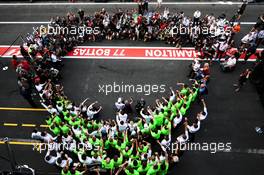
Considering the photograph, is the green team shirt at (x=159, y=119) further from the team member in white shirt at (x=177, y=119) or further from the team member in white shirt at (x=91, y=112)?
the team member in white shirt at (x=91, y=112)

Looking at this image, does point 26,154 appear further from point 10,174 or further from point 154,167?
point 154,167

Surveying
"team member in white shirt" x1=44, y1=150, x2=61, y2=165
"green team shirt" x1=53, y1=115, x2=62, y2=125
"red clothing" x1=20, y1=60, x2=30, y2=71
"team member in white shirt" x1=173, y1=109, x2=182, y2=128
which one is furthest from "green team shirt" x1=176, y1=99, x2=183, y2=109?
"red clothing" x1=20, y1=60, x2=30, y2=71

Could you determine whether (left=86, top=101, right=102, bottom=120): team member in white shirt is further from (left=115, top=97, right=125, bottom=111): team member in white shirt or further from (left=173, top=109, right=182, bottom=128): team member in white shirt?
(left=173, top=109, right=182, bottom=128): team member in white shirt

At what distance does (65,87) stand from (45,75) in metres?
1.58

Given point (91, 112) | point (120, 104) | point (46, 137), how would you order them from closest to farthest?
point (46, 137)
point (91, 112)
point (120, 104)

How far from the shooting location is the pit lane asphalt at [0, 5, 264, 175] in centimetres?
1495

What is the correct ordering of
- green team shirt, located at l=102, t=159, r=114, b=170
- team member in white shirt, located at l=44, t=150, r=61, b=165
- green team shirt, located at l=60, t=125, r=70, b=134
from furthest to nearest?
green team shirt, located at l=60, t=125, r=70, b=134 < team member in white shirt, located at l=44, t=150, r=61, b=165 < green team shirt, located at l=102, t=159, r=114, b=170

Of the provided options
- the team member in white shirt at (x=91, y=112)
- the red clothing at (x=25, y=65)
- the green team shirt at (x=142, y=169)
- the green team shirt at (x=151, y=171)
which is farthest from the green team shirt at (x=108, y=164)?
the red clothing at (x=25, y=65)

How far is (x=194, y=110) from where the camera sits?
56.5 ft

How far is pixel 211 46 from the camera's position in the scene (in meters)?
19.5

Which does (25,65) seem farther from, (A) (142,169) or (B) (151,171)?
(B) (151,171)

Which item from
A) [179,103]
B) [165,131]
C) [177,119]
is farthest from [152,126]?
[179,103]

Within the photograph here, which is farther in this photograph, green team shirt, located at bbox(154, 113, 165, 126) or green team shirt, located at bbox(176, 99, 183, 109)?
green team shirt, located at bbox(176, 99, 183, 109)

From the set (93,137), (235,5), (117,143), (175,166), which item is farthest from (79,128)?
(235,5)
